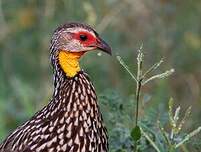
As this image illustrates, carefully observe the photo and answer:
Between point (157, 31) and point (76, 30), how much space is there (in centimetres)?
298

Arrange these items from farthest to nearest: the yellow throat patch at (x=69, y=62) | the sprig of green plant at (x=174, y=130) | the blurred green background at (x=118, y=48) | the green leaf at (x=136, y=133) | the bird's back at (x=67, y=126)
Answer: the blurred green background at (x=118, y=48)
the yellow throat patch at (x=69, y=62)
the bird's back at (x=67, y=126)
the green leaf at (x=136, y=133)
the sprig of green plant at (x=174, y=130)

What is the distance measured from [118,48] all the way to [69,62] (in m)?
3.11

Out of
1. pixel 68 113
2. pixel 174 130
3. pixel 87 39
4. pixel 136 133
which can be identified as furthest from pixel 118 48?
pixel 174 130

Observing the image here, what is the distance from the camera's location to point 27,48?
31.1 feet

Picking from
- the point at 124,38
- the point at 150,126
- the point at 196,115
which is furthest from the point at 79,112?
the point at 124,38

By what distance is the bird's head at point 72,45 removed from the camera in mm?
5984

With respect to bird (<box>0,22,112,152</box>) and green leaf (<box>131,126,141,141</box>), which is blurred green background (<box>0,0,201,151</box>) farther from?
Answer: green leaf (<box>131,126,141,141</box>)

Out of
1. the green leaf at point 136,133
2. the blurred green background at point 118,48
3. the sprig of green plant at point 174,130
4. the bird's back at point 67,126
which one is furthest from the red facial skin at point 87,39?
the blurred green background at point 118,48

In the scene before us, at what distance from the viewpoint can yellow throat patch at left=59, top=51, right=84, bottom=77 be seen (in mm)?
5980

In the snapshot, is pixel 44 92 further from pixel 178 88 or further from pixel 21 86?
pixel 178 88

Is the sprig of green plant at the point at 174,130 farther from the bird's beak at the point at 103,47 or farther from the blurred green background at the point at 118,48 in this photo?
the blurred green background at the point at 118,48

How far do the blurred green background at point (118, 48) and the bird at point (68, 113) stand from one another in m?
2.38

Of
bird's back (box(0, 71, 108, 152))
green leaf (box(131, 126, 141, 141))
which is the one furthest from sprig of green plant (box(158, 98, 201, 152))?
bird's back (box(0, 71, 108, 152))

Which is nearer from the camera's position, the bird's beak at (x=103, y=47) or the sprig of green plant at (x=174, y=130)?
the sprig of green plant at (x=174, y=130)
